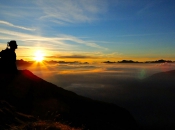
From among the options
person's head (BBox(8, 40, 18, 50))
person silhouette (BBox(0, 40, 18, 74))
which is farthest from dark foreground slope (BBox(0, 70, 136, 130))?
person's head (BBox(8, 40, 18, 50))

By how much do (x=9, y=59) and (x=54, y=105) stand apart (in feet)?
44.5

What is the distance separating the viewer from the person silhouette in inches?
1575

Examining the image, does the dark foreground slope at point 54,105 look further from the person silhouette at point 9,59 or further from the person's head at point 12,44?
the person's head at point 12,44

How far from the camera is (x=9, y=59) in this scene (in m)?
40.5

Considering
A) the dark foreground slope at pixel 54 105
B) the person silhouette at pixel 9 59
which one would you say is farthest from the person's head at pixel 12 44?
the dark foreground slope at pixel 54 105

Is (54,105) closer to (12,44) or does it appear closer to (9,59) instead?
(9,59)

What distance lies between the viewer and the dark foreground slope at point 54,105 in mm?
32562

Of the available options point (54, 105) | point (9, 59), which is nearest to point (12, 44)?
point (9, 59)

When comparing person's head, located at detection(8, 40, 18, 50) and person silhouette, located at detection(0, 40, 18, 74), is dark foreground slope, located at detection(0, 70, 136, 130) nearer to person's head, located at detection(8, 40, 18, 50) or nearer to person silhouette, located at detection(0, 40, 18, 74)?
person silhouette, located at detection(0, 40, 18, 74)

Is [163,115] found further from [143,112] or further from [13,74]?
[13,74]

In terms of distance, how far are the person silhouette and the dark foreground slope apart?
1512mm

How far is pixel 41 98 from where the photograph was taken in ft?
132

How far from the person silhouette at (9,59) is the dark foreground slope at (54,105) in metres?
1.51

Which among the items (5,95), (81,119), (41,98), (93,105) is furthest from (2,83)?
(93,105)
